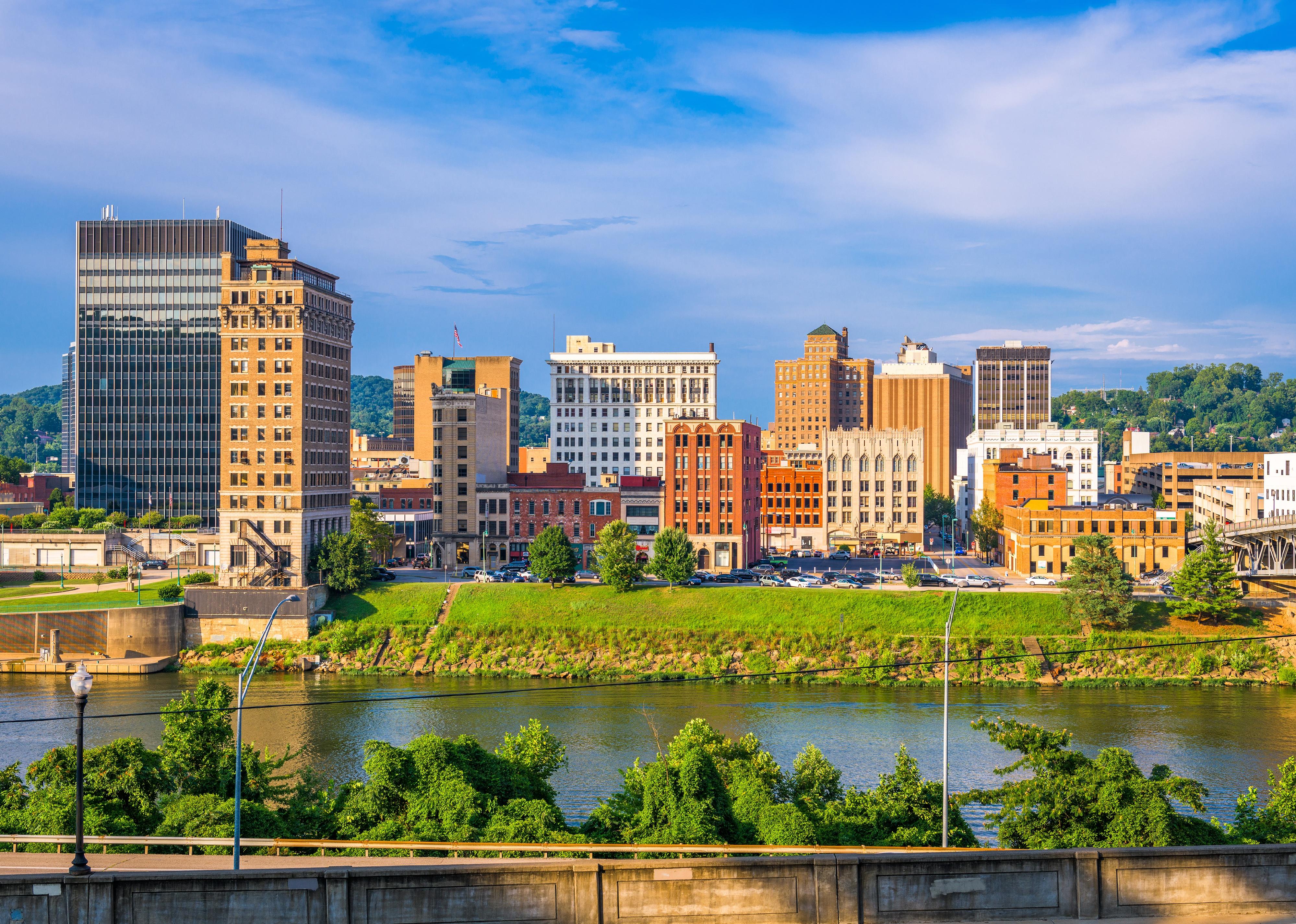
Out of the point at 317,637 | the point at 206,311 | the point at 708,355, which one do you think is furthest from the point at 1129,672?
the point at 206,311

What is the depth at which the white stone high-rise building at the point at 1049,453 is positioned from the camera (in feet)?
485

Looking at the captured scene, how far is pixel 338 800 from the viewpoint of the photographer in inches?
1228

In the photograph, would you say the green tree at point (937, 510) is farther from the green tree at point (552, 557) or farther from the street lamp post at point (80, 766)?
the street lamp post at point (80, 766)

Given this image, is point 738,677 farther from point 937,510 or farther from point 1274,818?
point 937,510

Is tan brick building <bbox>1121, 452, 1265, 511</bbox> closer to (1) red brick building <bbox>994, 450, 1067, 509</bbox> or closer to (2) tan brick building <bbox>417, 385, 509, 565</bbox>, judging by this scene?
(1) red brick building <bbox>994, 450, 1067, 509</bbox>

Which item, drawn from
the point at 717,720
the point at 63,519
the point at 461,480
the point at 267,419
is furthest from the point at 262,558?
the point at 717,720

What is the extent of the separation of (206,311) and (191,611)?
59080 millimetres

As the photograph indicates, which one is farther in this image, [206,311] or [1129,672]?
[206,311]

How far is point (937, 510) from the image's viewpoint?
149125 millimetres

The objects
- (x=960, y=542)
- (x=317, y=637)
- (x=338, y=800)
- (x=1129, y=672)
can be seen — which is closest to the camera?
(x=338, y=800)

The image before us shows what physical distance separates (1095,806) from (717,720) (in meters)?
34.2

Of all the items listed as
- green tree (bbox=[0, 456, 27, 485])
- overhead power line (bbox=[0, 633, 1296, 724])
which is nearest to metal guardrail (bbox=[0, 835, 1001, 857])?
overhead power line (bbox=[0, 633, 1296, 724])

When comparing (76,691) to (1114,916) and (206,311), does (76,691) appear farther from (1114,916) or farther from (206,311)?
(206,311)

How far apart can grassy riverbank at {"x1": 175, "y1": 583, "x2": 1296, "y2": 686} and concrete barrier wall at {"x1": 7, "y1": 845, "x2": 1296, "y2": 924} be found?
49175mm
